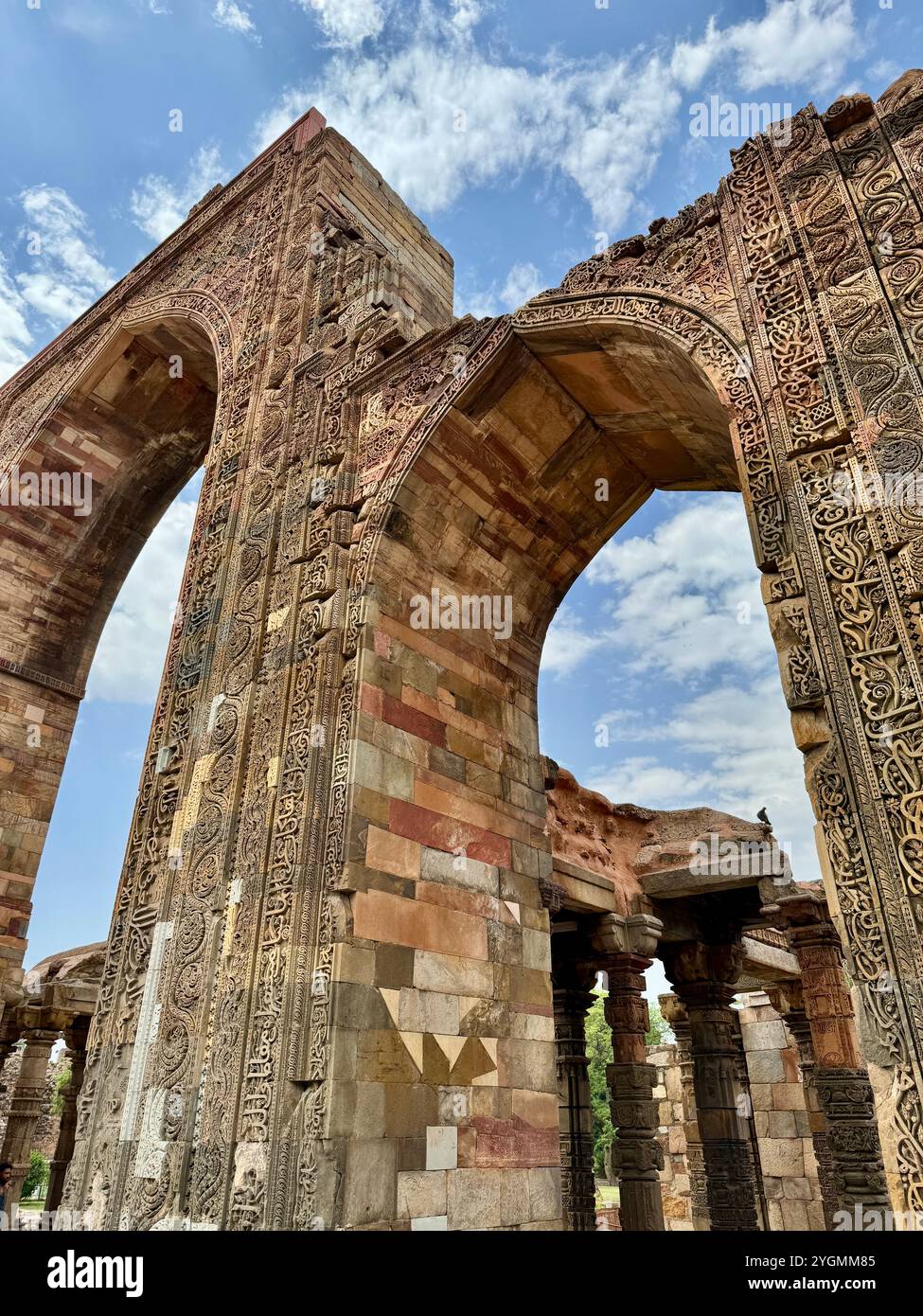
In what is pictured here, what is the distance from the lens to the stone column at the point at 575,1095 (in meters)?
8.84

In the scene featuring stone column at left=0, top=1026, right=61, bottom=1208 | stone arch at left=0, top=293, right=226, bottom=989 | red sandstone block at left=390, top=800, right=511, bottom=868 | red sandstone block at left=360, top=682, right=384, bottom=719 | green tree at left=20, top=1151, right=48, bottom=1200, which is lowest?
green tree at left=20, top=1151, right=48, bottom=1200

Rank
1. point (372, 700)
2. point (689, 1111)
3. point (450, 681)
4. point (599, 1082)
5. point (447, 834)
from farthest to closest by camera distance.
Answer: point (599, 1082)
point (689, 1111)
point (450, 681)
point (447, 834)
point (372, 700)

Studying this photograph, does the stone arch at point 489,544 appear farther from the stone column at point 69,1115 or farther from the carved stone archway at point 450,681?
the stone column at point 69,1115

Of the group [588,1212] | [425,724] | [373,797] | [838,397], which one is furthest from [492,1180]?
[838,397]

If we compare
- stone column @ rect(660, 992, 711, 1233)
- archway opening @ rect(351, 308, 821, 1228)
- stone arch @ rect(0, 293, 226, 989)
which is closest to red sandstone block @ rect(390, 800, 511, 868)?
archway opening @ rect(351, 308, 821, 1228)

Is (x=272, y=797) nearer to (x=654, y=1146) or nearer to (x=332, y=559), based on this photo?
(x=332, y=559)

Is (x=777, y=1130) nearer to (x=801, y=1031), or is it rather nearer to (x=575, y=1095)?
(x=801, y=1031)

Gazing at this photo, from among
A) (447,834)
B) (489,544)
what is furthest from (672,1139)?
(489,544)

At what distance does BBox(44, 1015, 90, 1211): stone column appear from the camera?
30.5 feet

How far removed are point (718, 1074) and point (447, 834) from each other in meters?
5.55

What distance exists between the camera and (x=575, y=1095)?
947 centimetres

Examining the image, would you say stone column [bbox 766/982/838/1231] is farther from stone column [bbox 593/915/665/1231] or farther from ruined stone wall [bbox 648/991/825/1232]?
stone column [bbox 593/915/665/1231]

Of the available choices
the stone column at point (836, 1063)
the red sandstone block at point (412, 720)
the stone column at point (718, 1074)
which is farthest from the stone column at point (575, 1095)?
the red sandstone block at point (412, 720)

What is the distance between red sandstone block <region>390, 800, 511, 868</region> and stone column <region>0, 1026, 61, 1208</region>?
6.38 m
